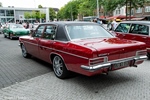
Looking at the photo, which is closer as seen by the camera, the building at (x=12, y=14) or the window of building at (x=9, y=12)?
the building at (x=12, y=14)

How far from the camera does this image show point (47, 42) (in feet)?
18.8

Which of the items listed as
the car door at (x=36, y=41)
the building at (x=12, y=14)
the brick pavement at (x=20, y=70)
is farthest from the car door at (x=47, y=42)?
the building at (x=12, y=14)

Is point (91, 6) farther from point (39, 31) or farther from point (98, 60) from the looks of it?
point (98, 60)

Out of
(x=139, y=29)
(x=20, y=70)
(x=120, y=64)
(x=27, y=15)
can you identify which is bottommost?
(x=20, y=70)

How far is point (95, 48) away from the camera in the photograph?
405cm

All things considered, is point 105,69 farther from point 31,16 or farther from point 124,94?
point 31,16

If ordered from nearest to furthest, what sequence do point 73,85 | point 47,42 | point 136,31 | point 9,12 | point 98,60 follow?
point 98,60
point 73,85
point 47,42
point 136,31
point 9,12

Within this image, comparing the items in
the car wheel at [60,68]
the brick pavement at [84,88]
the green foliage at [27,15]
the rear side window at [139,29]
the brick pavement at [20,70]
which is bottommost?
the brick pavement at [84,88]

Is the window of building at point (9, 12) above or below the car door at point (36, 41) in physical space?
above

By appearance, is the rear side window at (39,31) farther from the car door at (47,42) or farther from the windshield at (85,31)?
the windshield at (85,31)

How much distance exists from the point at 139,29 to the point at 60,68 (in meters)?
4.51

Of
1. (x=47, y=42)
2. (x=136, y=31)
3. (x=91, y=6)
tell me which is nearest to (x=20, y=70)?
(x=47, y=42)

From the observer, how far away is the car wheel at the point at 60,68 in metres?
5.10

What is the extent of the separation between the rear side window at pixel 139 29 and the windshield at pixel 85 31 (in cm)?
287
